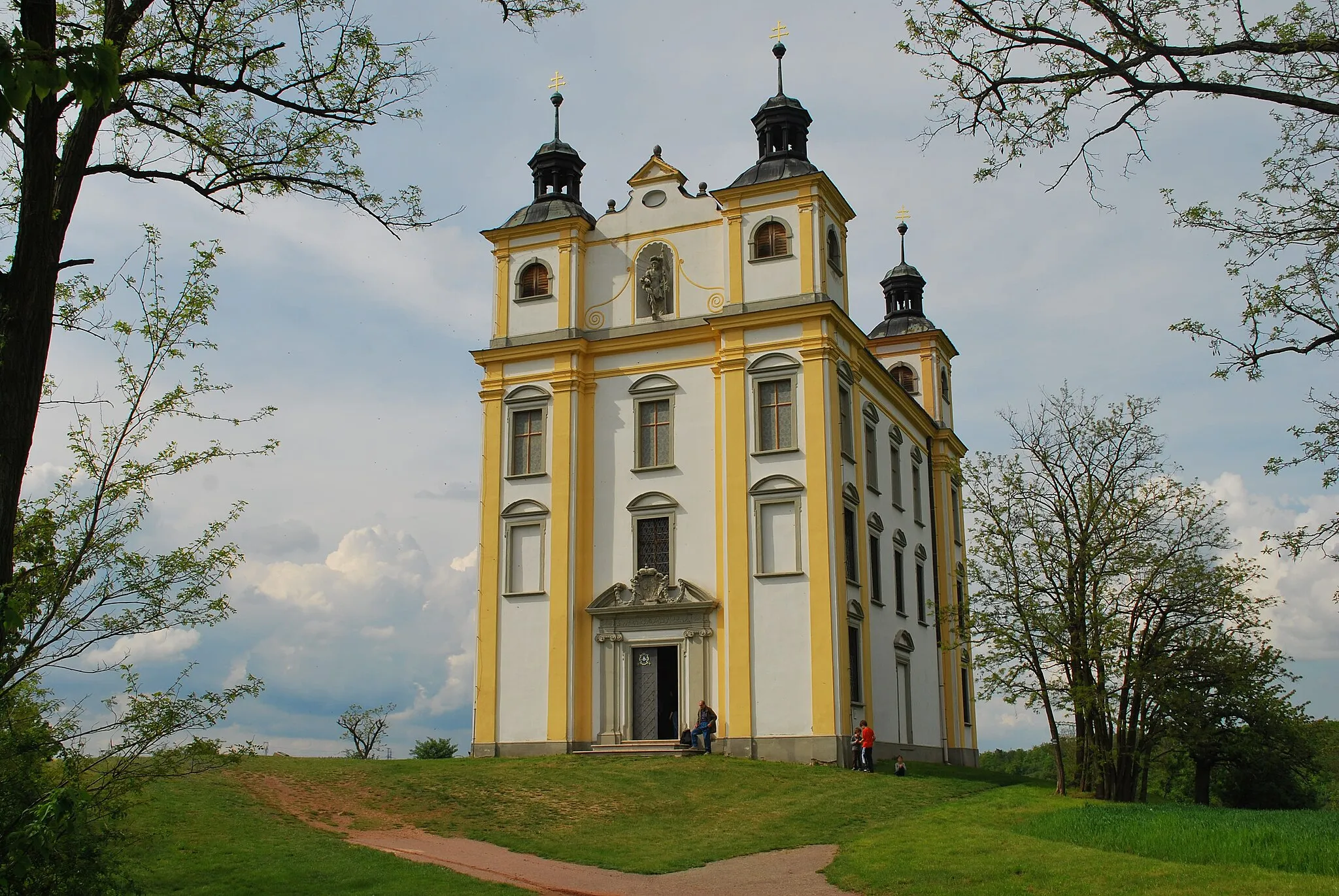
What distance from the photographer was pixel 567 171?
1420 inches

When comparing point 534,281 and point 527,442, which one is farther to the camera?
point 534,281

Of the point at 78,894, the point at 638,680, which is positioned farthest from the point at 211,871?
the point at 638,680

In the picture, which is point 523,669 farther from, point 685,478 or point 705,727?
point 685,478

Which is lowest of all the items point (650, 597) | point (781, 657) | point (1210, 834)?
point (1210, 834)

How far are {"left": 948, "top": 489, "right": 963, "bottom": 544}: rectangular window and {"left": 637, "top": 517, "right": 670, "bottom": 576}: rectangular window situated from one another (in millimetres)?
16638

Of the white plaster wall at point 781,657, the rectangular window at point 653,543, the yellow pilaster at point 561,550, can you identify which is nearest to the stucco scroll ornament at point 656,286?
the yellow pilaster at point 561,550

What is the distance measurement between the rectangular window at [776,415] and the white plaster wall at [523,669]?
7.16m

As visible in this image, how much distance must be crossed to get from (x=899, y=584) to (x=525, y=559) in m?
11.8

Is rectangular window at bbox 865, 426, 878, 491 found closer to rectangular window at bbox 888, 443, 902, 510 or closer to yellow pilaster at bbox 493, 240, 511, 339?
rectangular window at bbox 888, 443, 902, 510

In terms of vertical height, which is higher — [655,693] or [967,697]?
[655,693]

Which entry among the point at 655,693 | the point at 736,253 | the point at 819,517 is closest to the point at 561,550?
the point at 655,693

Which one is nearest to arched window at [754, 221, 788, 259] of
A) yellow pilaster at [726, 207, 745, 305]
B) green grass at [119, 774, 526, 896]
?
yellow pilaster at [726, 207, 745, 305]

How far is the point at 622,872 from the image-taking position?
15578 millimetres

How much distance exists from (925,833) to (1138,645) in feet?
31.3
